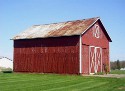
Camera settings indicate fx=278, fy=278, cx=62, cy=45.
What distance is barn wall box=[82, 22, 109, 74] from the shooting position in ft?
104

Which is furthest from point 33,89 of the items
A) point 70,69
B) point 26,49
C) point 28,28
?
point 28,28

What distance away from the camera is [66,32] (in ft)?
107

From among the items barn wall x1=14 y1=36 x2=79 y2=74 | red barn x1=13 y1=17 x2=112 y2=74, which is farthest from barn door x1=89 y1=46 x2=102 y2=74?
barn wall x1=14 y1=36 x2=79 y2=74

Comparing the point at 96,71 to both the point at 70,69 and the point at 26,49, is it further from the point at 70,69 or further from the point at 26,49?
the point at 26,49

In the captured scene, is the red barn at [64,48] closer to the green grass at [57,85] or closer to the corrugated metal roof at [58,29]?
the corrugated metal roof at [58,29]

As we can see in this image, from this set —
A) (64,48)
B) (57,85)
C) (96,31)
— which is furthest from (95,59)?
(57,85)

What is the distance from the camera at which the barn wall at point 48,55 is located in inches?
1237

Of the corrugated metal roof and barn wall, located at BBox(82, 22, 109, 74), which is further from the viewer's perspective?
the corrugated metal roof

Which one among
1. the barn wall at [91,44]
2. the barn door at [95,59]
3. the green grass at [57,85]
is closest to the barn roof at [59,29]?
the barn wall at [91,44]

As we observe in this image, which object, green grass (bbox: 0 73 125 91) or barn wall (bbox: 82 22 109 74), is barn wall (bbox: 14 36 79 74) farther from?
green grass (bbox: 0 73 125 91)

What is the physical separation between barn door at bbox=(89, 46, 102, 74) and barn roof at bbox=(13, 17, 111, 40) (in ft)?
9.61

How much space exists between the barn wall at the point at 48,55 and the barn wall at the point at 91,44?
109 cm

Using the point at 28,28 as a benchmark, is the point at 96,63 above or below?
below

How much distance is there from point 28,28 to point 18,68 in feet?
22.9
